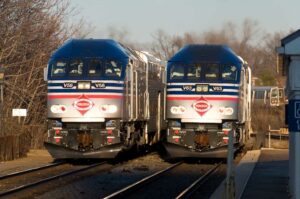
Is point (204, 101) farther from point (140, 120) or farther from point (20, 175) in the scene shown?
point (20, 175)

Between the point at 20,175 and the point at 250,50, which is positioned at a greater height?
the point at 250,50

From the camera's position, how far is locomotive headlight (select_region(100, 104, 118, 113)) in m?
23.8

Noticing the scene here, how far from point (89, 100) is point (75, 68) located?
4.10ft

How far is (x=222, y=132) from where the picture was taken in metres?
24.7

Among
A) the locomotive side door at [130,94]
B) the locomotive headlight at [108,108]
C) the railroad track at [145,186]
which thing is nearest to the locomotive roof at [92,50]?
the locomotive side door at [130,94]

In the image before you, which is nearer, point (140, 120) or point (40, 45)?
point (140, 120)

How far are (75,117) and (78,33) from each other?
50.2ft

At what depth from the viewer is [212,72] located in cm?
2530

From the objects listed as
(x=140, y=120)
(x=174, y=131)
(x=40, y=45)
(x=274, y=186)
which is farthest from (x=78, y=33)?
(x=274, y=186)

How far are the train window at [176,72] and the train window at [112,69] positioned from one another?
218 cm

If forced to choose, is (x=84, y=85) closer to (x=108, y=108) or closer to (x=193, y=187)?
(x=108, y=108)

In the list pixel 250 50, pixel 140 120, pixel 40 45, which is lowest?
pixel 140 120

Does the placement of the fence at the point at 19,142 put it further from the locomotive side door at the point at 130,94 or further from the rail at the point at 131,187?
the rail at the point at 131,187

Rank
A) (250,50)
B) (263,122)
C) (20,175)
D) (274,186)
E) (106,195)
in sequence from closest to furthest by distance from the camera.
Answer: (106,195)
(274,186)
(20,175)
(263,122)
(250,50)
